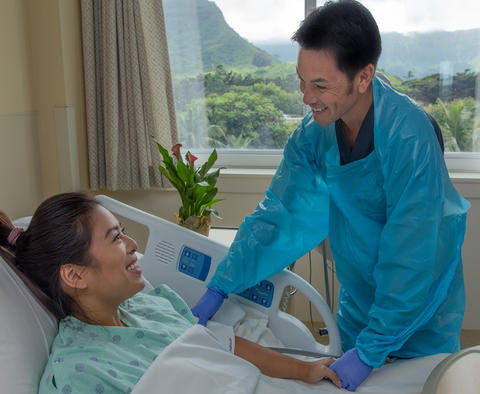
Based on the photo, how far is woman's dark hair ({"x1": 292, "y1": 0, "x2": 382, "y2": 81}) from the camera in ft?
3.64

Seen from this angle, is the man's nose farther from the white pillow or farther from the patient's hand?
the white pillow

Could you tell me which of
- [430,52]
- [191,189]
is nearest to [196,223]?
[191,189]

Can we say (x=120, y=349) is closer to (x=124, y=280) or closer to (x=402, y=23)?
(x=124, y=280)

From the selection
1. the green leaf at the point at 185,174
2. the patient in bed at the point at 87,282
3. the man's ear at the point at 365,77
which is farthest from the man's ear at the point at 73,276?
the green leaf at the point at 185,174

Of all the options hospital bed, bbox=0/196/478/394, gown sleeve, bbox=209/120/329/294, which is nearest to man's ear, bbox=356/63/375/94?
gown sleeve, bbox=209/120/329/294

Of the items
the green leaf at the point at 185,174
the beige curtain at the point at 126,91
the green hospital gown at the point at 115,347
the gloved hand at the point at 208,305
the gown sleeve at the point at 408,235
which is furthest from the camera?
the beige curtain at the point at 126,91

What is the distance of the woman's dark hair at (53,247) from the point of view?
1.14 m

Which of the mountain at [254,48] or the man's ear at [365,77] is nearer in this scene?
the man's ear at [365,77]

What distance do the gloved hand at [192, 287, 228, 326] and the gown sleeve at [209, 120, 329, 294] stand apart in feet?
0.08

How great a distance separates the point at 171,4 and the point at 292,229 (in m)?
1.74

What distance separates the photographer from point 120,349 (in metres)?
1.13

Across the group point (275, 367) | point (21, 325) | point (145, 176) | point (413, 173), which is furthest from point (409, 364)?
point (145, 176)

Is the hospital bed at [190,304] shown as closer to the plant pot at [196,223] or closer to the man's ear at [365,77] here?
the plant pot at [196,223]

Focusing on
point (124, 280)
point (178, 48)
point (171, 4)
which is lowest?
point (124, 280)
